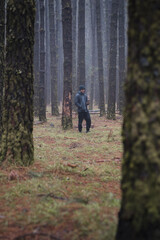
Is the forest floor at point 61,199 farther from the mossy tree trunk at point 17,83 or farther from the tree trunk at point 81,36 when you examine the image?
the tree trunk at point 81,36

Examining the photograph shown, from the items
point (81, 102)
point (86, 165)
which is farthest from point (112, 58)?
point (86, 165)

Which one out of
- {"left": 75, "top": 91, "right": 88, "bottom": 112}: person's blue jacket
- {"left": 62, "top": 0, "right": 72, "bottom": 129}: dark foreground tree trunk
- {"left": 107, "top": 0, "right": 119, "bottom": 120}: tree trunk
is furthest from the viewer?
{"left": 107, "top": 0, "right": 119, "bottom": 120}: tree trunk

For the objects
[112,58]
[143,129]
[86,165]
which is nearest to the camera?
[143,129]

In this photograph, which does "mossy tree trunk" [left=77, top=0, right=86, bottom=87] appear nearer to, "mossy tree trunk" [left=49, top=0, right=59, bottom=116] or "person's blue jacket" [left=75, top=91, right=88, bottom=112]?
"mossy tree trunk" [left=49, top=0, right=59, bottom=116]

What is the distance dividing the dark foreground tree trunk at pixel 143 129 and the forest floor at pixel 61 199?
469 millimetres

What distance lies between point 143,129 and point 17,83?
370 cm

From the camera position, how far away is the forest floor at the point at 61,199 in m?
2.24

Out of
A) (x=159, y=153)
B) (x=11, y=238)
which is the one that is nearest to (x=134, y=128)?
(x=159, y=153)

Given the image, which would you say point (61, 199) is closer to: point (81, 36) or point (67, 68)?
point (67, 68)

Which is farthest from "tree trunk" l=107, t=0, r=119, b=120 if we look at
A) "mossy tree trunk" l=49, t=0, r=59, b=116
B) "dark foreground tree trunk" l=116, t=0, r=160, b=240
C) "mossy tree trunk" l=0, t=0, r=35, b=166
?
"dark foreground tree trunk" l=116, t=0, r=160, b=240

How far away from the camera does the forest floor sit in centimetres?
224

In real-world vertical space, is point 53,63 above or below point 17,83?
above

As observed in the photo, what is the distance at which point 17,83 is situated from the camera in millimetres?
4785

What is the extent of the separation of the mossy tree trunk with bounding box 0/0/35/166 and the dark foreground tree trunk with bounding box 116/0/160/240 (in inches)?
135
